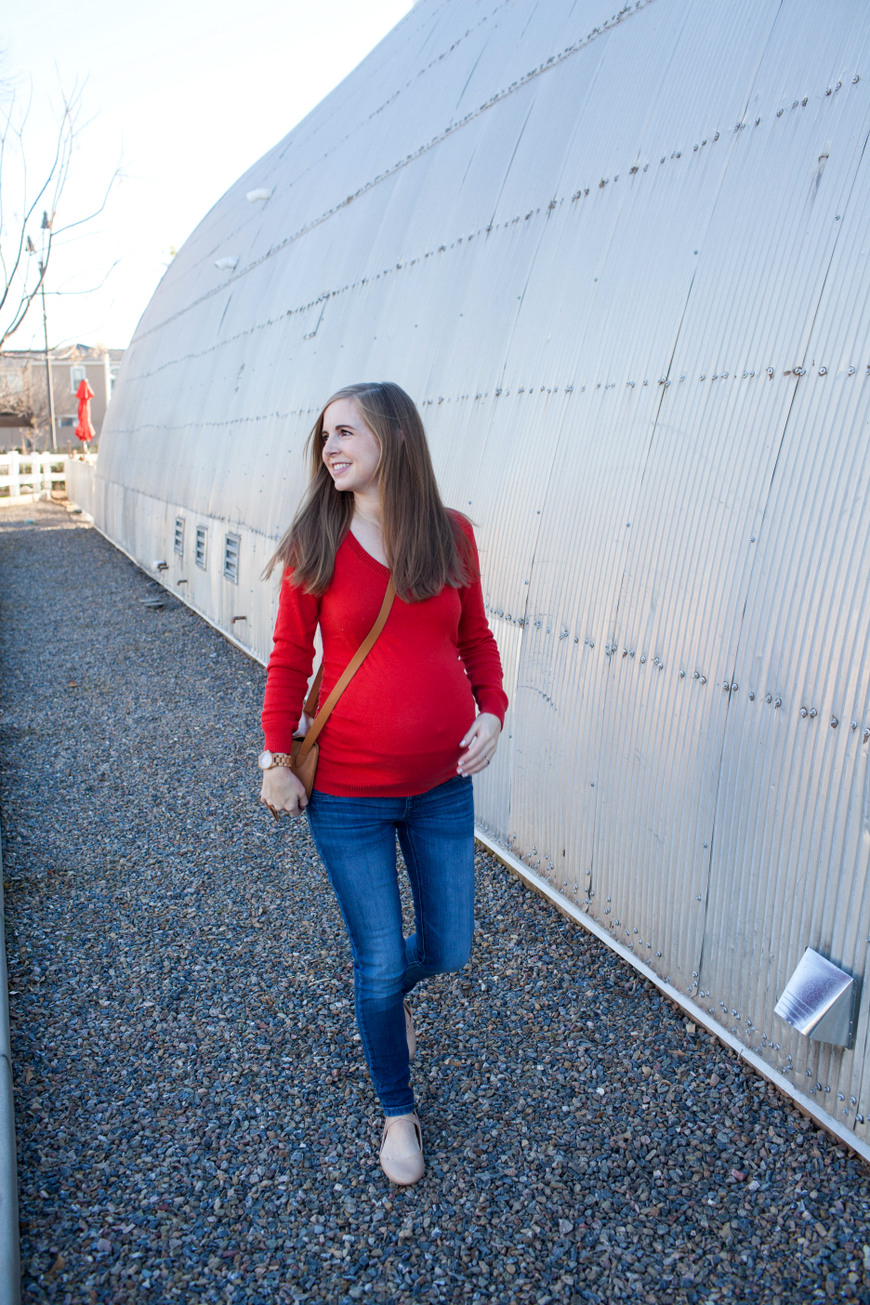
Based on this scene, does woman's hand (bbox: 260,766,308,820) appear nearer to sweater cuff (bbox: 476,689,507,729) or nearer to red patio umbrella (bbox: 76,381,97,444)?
sweater cuff (bbox: 476,689,507,729)

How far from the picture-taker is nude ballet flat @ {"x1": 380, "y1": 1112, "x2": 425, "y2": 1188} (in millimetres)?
2570

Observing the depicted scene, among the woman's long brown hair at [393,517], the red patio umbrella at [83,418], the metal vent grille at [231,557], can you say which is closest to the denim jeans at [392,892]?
the woman's long brown hair at [393,517]

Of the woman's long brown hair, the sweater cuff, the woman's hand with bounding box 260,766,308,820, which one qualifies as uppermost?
the woman's long brown hair

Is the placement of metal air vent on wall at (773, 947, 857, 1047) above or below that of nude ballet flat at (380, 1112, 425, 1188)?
above

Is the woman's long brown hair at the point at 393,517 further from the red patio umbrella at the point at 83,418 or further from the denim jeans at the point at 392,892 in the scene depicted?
the red patio umbrella at the point at 83,418

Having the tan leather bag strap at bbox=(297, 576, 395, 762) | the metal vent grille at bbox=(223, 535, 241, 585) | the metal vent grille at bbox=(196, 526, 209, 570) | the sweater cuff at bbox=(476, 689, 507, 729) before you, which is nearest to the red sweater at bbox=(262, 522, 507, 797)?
the tan leather bag strap at bbox=(297, 576, 395, 762)

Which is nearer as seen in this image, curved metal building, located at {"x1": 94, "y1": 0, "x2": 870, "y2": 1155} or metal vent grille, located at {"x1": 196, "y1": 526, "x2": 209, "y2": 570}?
curved metal building, located at {"x1": 94, "y1": 0, "x2": 870, "y2": 1155}

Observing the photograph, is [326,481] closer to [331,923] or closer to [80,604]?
[331,923]

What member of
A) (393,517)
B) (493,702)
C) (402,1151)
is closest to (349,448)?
(393,517)

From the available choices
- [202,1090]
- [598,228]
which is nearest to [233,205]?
[598,228]

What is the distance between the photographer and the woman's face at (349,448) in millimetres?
2424

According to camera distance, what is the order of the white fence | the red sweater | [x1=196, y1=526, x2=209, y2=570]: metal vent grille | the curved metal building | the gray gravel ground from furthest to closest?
the white fence, [x1=196, y1=526, x2=209, y2=570]: metal vent grille, the curved metal building, the red sweater, the gray gravel ground

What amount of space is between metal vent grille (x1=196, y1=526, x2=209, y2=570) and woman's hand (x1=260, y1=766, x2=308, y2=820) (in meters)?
8.16

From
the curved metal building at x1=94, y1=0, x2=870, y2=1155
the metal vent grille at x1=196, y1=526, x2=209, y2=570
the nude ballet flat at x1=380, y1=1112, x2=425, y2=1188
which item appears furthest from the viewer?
A: the metal vent grille at x1=196, y1=526, x2=209, y2=570
